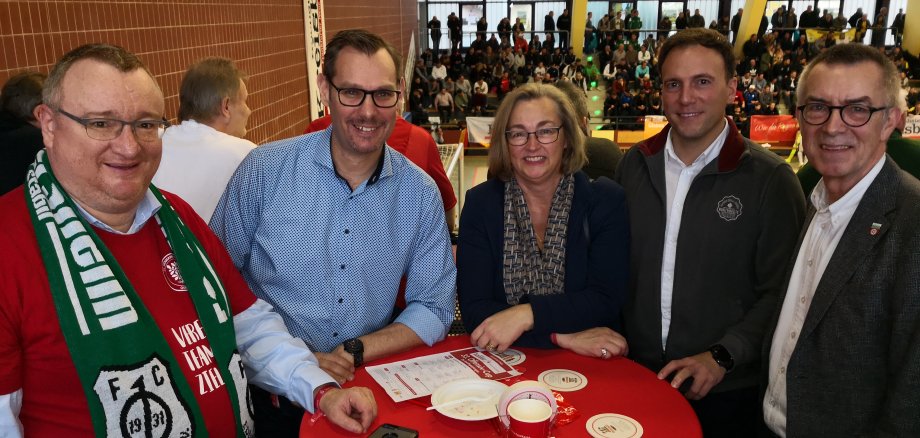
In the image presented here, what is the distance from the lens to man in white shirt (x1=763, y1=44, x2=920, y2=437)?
162cm

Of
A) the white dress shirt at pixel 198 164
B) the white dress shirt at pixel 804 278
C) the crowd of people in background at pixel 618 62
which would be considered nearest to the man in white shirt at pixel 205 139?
the white dress shirt at pixel 198 164

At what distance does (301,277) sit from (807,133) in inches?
64.9

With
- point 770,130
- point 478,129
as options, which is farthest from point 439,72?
point 770,130

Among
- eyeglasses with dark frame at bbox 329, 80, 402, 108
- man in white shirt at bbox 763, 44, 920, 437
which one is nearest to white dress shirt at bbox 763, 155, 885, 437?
man in white shirt at bbox 763, 44, 920, 437

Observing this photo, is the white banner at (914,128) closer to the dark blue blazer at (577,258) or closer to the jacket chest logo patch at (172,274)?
the dark blue blazer at (577,258)

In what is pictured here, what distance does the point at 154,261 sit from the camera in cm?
169

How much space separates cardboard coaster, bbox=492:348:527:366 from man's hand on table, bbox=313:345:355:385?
50 centimetres

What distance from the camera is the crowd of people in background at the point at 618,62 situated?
16359mm

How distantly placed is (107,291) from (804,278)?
194cm

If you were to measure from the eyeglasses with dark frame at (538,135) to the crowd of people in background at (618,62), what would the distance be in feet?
41.7

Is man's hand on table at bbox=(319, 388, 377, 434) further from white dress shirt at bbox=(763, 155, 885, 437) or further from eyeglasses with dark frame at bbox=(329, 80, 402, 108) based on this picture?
white dress shirt at bbox=(763, 155, 885, 437)

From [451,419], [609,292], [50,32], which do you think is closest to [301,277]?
[451,419]

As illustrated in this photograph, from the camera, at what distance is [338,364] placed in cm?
204

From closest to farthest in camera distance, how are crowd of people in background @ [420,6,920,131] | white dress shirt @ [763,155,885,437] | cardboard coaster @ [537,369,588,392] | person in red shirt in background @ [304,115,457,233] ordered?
white dress shirt @ [763,155,885,437]
cardboard coaster @ [537,369,588,392]
person in red shirt in background @ [304,115,457,233]
crowd of people in background @ [420,6,920,131]
